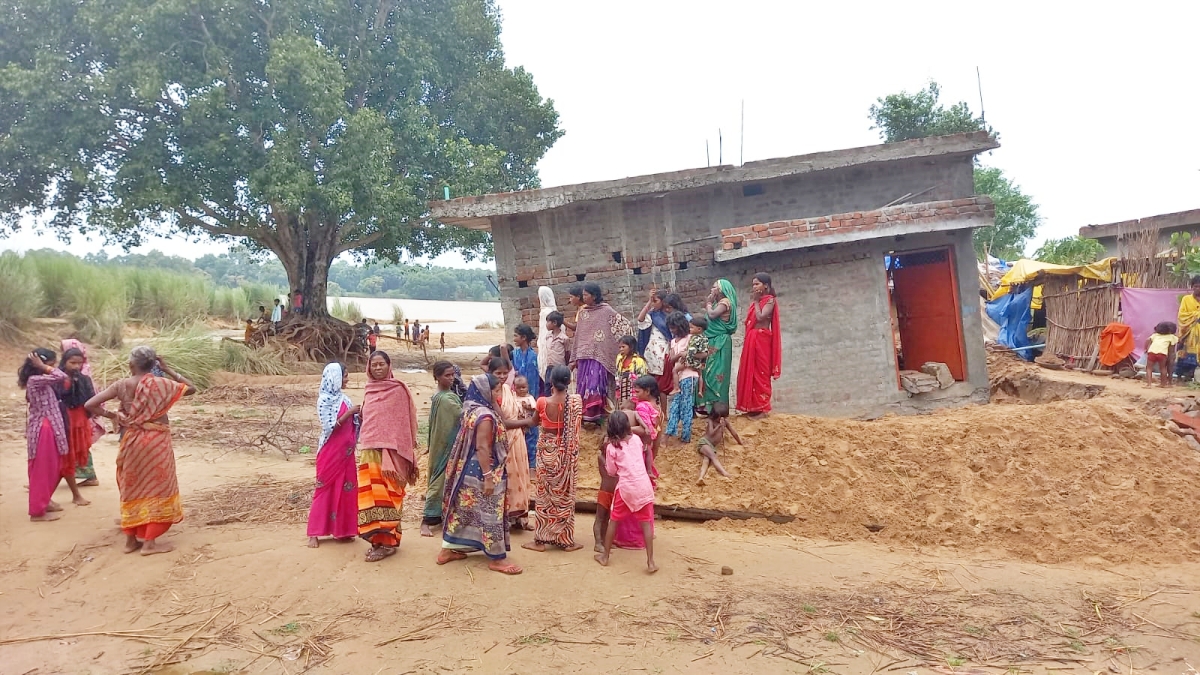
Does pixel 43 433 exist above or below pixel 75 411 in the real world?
below

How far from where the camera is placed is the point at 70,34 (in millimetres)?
14789

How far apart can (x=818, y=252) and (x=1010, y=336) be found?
8.77 metres

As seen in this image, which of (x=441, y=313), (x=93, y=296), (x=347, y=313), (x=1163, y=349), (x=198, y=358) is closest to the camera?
(x=1163, y=349)

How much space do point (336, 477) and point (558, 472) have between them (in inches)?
64.6

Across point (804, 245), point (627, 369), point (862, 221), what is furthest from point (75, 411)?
point (862, 221)

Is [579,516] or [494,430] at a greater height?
[494,430]

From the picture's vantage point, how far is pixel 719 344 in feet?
21.7

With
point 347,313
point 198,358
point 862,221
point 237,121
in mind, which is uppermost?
point 237,121

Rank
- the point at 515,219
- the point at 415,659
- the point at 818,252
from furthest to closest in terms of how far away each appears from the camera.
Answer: the point at 515,219
the point at 818,252
the point at 415,659

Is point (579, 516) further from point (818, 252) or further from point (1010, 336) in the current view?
point (1010, 336)

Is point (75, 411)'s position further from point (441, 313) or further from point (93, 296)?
point (441, 313)

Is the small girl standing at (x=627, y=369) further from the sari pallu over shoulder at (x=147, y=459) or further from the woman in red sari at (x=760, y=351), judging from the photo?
the sari pallu over shoulder at (x=147, y=459)

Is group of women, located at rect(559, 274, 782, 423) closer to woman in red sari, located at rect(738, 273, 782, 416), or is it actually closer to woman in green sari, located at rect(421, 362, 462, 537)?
woman in red sari, located at rect(738, 273, 782, 416)

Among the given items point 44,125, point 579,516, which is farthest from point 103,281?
point 579,516
